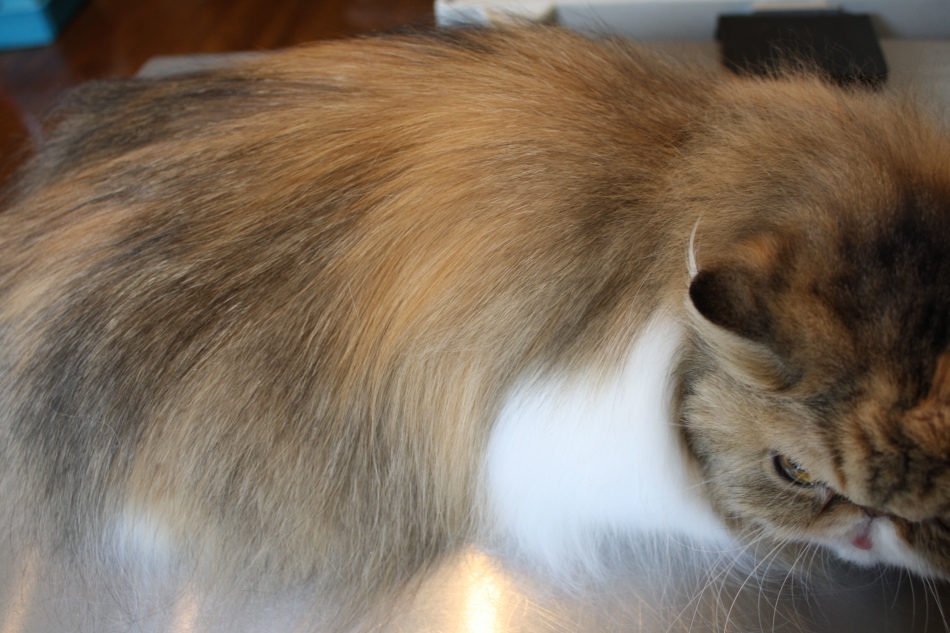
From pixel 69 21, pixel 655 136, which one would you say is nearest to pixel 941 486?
pixel 655 136

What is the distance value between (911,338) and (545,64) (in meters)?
0.59

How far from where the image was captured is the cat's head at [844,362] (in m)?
0.70

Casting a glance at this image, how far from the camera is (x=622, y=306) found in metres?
0.87

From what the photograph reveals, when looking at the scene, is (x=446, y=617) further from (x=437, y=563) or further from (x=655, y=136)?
(x=655, y=136)

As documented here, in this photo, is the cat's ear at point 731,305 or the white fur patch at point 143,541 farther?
the white fur patch at point 143,541

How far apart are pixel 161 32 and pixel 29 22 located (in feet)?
1.55

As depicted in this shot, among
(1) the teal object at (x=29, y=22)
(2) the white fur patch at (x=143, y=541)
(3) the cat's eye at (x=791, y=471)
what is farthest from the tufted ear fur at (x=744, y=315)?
(1) the teal object at (x=29, y=22)

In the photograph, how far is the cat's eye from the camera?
0.81 metres

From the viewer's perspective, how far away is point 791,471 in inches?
32.2

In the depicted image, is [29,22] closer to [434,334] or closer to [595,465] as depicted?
[434,334]

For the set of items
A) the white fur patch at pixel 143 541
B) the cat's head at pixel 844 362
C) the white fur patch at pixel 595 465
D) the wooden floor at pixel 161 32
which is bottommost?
the wooden floor at pixel 161 32

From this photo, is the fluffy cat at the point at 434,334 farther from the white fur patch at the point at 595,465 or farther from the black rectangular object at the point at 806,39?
the black rectangular object at the point at 806,39

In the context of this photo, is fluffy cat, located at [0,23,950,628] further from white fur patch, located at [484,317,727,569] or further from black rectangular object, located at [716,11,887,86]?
black rectangular object, located at [716,11,887,86]

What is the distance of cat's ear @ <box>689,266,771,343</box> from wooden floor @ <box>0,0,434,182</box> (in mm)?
2196
